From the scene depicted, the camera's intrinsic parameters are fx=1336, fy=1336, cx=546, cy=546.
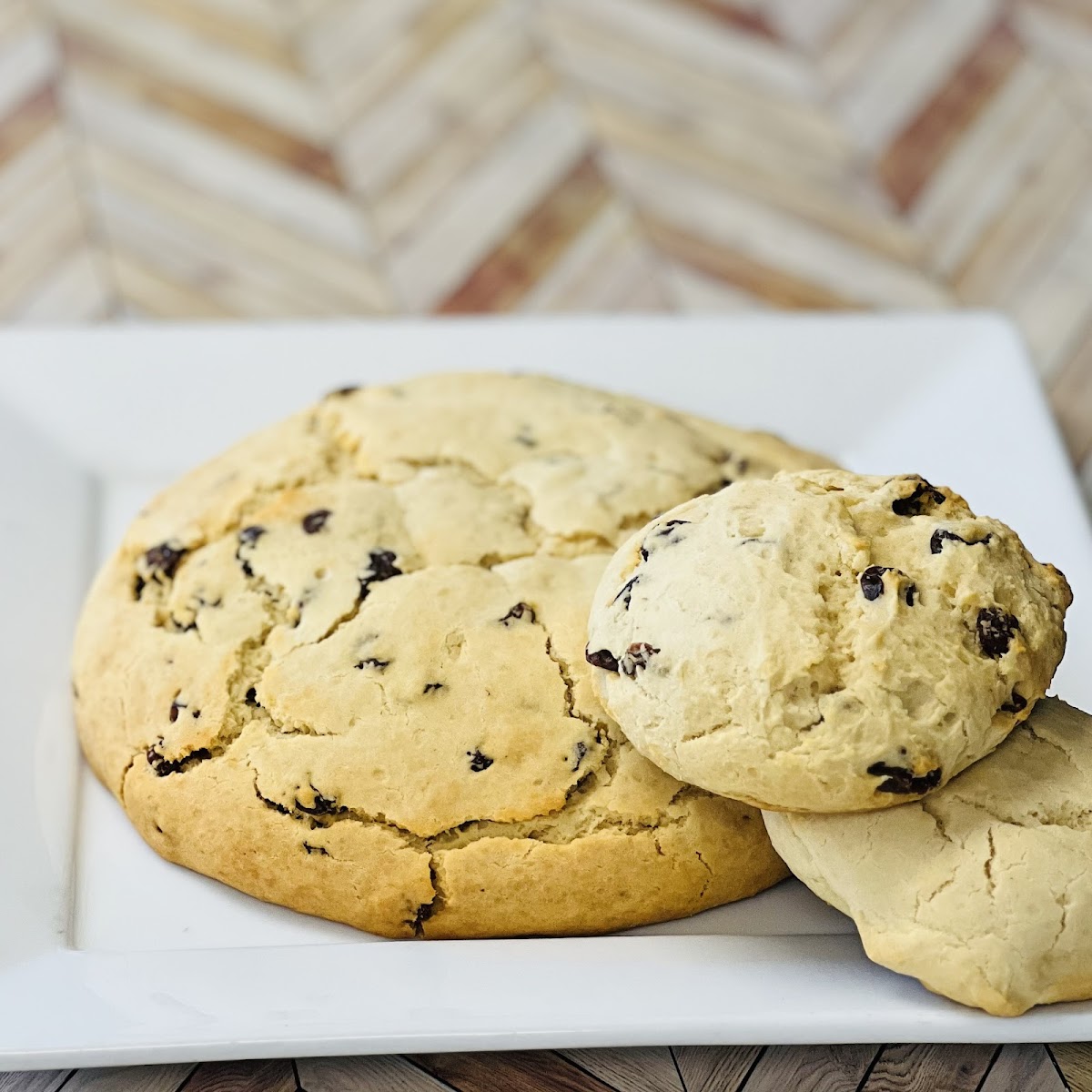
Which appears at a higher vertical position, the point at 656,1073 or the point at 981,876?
the point at 981,876

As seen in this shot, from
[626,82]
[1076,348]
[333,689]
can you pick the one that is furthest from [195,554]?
[626,82]

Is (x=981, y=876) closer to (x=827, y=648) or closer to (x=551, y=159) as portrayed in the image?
(x=827, y=648)

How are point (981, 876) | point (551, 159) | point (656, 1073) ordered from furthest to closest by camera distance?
point (551, 159)
point (656, 1073)
point (981, 876)

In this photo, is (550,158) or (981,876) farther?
(550,158)

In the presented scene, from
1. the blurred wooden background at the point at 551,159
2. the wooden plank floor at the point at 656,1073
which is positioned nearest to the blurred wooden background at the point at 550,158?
the blurred wooden background at the point at 551,159

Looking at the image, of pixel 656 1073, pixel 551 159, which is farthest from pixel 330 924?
pixel 551 159

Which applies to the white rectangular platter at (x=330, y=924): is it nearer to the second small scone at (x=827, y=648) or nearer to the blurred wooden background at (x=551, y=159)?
the second small scone at (x=827, y=648)

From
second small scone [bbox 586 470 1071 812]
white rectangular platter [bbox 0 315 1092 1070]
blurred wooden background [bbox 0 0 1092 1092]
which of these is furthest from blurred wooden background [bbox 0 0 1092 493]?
second small scone [bbox 586 470 1071 812]
